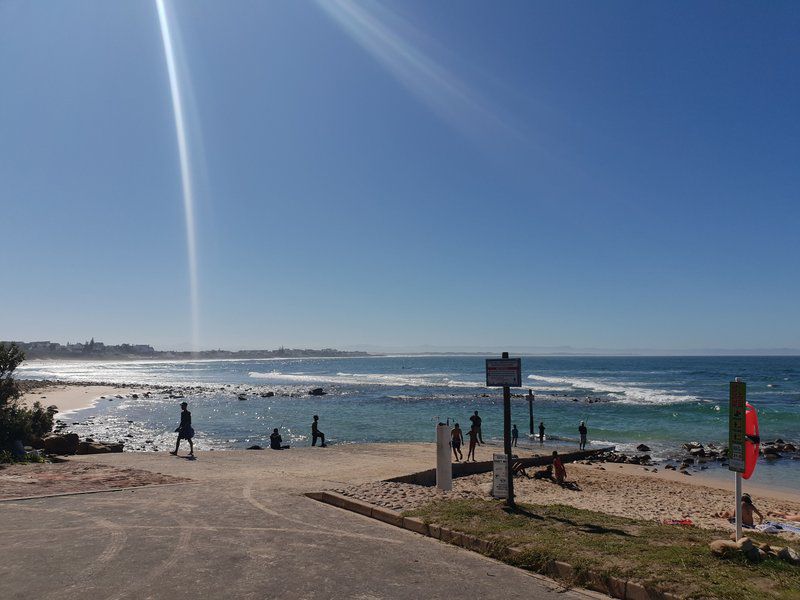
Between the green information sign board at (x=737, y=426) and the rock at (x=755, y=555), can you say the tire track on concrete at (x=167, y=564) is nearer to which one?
the rock at (x=755, y=555)

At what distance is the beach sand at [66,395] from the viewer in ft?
159

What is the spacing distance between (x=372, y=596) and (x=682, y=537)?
14.0 ft

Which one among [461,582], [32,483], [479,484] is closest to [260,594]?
[461,582]

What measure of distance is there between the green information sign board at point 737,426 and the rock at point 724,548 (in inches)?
46.7

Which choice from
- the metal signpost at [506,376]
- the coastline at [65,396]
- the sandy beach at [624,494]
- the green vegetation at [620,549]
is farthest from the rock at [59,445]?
the coastline at [65,396]

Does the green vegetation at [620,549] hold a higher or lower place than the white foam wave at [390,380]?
higher

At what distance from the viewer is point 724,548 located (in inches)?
254

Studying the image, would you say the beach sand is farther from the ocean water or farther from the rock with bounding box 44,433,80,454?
the rock with bounding box 44,433,80,454

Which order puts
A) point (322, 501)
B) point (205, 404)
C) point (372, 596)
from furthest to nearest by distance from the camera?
1. point (205, 404)
2. point (322, 501)
3. point (372, 596)

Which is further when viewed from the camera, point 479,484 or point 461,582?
point 479,484

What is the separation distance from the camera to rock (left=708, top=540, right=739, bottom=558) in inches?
252

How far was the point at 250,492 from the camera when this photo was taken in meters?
11.6

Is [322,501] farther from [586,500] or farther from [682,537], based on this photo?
[586,500]

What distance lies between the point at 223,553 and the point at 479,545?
3352mm
